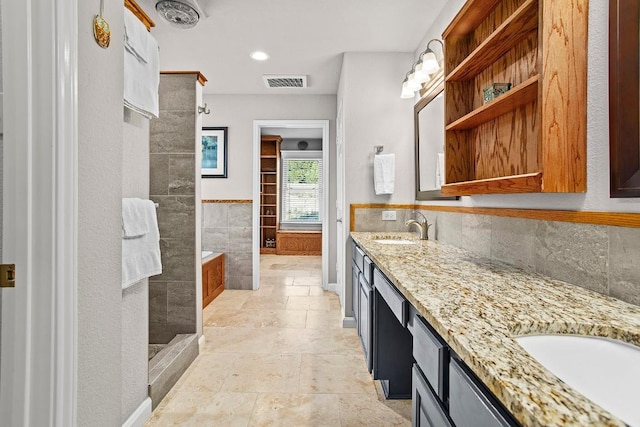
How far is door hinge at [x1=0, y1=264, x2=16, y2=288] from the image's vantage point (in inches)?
34.4

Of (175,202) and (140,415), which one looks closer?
(140,415)

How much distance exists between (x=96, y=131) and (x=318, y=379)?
1879 millimetres

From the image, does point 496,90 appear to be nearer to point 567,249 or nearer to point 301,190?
point 567,249

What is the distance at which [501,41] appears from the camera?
4.78ft

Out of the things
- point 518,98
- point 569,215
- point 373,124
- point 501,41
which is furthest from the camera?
point 373,124

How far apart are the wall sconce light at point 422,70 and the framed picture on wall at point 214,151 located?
8.64ft

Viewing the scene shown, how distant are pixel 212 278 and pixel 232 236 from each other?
68 cm

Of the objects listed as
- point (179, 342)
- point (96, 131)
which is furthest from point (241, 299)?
point (96, 131)

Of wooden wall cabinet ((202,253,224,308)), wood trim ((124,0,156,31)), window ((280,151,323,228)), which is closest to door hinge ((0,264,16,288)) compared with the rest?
wood trim ((124,0,156,31))

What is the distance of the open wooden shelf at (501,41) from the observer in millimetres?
1244

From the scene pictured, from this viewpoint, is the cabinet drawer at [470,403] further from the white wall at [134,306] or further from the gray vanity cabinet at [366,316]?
the white wall at [134,306]

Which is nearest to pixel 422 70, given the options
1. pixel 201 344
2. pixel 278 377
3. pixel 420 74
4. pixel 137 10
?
pixel 420 74

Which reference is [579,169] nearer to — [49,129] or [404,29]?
[49,129]

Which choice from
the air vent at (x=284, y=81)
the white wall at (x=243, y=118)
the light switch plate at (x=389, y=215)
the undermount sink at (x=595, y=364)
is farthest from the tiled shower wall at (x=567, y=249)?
the white wall at (x=243, y=118)
